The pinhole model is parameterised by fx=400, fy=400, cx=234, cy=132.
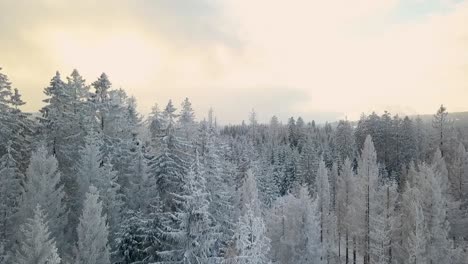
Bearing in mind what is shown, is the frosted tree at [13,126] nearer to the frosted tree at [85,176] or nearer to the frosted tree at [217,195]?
the frosted tree at [85,176]

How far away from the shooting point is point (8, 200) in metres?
29.0

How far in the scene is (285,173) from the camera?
9025cm

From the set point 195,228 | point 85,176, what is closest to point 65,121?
point 85,176

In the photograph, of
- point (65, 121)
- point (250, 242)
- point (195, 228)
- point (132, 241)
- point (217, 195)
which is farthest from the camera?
point (65, 121)

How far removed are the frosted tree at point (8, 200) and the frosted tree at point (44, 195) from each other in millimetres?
1213

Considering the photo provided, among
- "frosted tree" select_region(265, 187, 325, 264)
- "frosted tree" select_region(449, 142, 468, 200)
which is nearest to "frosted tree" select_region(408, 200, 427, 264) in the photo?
"frosted tree" select_region(265, 187, 325, 264)

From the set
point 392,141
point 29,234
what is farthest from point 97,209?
point 392,141

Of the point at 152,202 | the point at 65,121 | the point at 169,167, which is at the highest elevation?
the point at 65,121

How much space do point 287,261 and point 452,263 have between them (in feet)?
47.2

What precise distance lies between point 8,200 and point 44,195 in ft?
13.7

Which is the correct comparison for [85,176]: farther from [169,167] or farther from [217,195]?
[217,195]

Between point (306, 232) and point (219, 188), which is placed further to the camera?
point (306, 232)

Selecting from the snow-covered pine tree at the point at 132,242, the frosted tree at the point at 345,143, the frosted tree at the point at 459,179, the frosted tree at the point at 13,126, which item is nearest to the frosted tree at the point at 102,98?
the frosted tree at the point at 13,126

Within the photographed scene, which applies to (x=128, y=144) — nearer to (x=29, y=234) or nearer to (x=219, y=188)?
(x=219, y=188)
